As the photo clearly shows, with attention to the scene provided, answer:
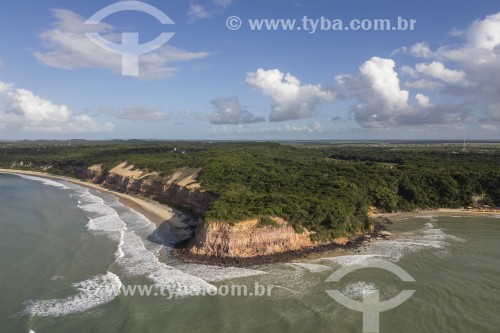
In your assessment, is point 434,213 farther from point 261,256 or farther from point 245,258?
point 245,258

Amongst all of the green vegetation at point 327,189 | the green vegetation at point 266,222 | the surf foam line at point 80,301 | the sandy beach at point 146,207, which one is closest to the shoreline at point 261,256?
the sandy beach at point 146,207

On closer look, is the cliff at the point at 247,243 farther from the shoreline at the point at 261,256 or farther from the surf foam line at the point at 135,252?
the surf foam line at the point at 135,252

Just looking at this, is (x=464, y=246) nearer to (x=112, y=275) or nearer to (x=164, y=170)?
(x=112, y=275)

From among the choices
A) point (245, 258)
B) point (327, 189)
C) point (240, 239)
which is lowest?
point (245, 258)

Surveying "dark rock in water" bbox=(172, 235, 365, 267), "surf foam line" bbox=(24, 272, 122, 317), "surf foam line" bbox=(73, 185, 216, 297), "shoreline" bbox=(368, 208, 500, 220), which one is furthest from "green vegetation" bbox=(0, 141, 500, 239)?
"surf foam line" bbox=(24, 272, 122, 317)

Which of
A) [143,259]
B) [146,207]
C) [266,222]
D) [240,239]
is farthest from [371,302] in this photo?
[146,207]

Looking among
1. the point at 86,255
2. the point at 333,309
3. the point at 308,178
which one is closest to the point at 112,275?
the point at 86,255
